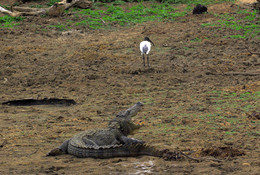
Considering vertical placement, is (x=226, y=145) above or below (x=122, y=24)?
below

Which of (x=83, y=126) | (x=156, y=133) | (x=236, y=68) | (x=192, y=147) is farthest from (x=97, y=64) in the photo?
(x=192, y=147)

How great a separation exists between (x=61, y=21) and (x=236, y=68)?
26.5 feet

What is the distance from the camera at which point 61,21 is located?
593 inches

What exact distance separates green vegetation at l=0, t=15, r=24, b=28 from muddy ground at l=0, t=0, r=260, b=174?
1.25 feet

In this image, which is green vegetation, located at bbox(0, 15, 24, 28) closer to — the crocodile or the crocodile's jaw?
the crocodile's jaw

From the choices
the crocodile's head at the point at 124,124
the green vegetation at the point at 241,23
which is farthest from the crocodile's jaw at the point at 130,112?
the green vegetation at the point at 241,23

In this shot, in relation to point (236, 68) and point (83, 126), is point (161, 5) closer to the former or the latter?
point (236, 68)

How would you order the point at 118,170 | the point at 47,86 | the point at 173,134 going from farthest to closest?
the point at 47,86
the point at 173,134
the point at 118,170

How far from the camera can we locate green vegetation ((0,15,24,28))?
1438 cm

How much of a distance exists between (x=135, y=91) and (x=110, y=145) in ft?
13.3

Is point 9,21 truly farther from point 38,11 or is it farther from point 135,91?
point 135,91

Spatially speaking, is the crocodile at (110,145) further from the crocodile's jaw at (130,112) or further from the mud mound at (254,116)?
the mud mound at (254,116)

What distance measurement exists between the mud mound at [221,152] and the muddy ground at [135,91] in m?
0.01


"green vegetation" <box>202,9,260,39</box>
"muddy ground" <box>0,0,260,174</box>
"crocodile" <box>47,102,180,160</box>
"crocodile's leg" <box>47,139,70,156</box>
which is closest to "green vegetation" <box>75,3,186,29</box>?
"muddy ground" <box>0,0,260,174</box>
